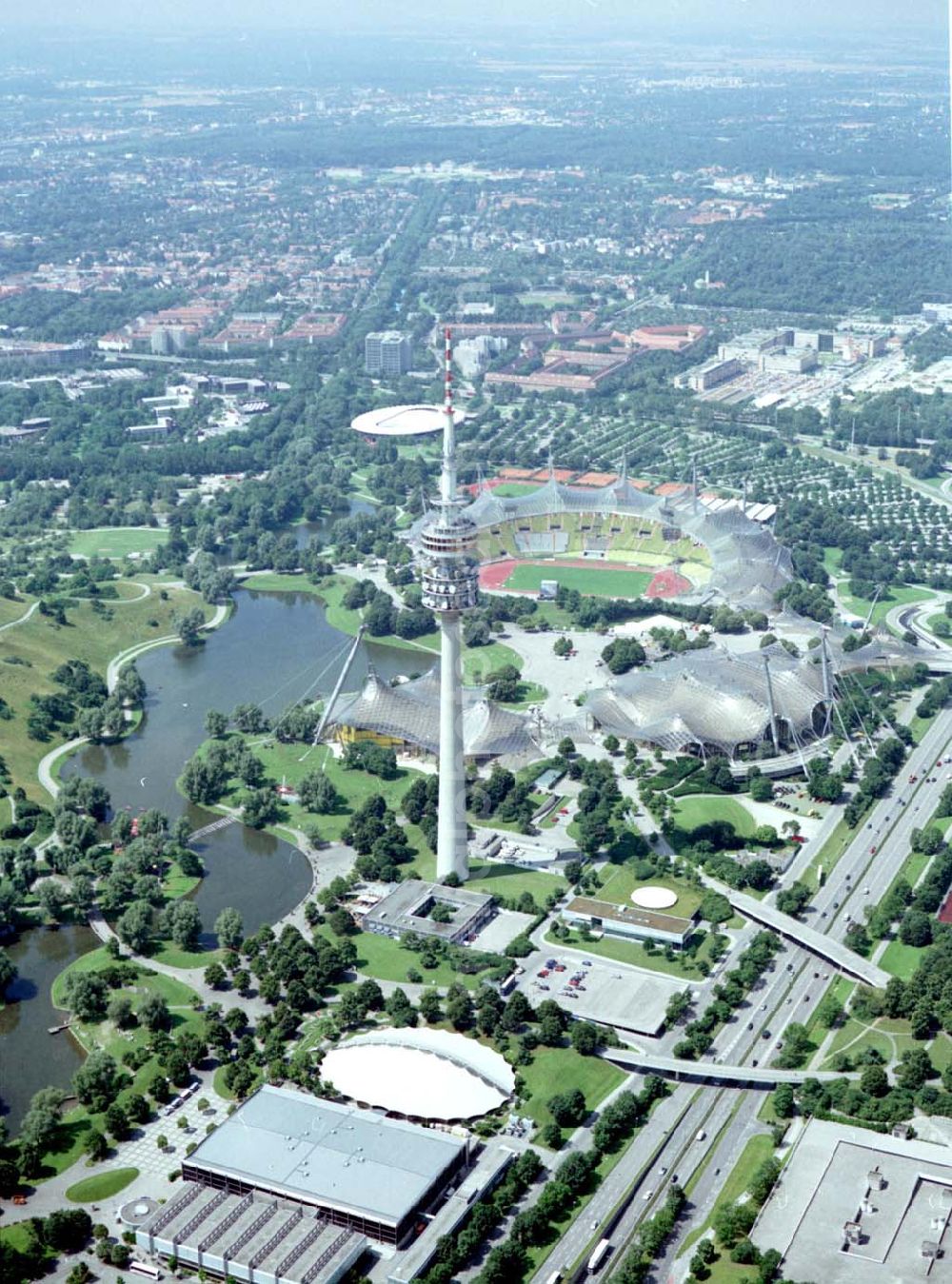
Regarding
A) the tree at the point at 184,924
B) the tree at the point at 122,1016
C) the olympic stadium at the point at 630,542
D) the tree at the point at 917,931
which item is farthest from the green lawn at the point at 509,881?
the olympic stadium at the point at 630,542

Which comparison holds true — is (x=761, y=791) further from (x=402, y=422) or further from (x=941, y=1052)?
(x=402, y=422)

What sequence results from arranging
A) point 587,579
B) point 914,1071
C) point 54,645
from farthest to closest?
point 587,579 < point 54,645 < point 914,1071

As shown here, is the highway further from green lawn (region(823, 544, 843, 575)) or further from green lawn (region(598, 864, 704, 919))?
green lawn (region(823, 544, 843, 575))

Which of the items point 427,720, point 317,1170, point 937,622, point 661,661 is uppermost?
point 317,1170

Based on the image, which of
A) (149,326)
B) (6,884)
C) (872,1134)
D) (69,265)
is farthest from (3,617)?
A: (69,265)

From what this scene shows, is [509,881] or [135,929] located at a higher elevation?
[135,929]

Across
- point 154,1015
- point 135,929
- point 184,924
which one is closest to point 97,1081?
point 154,1015

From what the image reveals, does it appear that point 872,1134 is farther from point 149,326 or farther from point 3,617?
point 149,326
